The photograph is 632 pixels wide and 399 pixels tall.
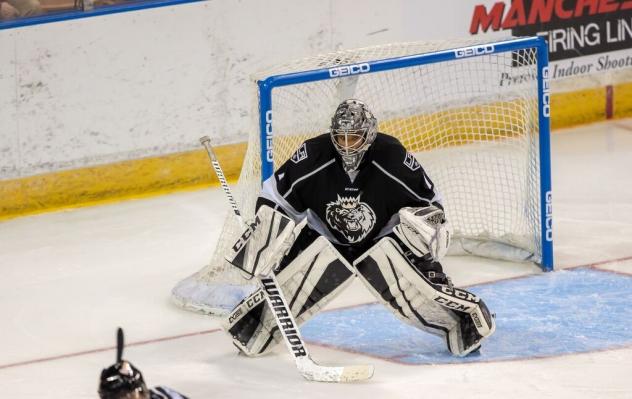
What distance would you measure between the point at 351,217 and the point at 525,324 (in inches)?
36.8

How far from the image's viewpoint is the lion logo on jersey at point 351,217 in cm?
524

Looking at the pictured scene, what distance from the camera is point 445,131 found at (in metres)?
7.52

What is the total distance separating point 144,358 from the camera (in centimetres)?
559

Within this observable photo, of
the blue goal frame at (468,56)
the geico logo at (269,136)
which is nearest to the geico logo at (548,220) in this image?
the blue goal frame at (468,56)

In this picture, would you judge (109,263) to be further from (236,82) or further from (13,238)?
(236,82)

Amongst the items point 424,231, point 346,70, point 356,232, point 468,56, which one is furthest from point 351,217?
point 468,56

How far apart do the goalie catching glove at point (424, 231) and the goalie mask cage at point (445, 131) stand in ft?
2.65

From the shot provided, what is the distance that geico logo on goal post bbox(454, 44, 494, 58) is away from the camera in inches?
246

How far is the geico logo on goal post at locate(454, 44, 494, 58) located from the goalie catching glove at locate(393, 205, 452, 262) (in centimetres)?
125

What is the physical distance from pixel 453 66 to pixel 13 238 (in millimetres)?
2441

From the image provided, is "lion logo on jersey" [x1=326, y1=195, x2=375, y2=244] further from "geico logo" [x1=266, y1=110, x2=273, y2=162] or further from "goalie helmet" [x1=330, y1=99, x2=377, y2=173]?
"geico logo" [x1=266, y1=110, x2=273, y2=162]

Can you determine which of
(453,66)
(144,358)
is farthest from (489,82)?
(144,358)

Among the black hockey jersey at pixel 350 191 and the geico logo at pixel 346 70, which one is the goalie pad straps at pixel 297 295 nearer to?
the black hockey jersey at pixel 350 191

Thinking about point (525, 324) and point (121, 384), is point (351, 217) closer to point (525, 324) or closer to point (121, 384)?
point (525, 324)
